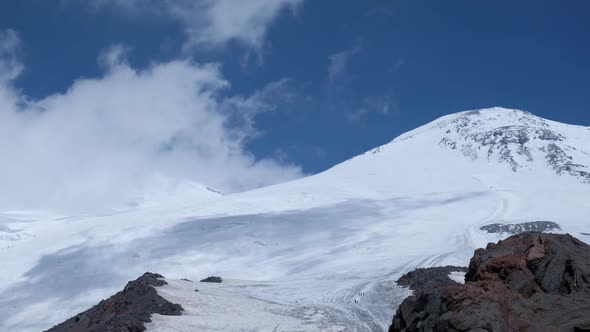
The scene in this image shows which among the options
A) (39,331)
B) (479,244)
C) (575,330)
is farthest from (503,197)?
(575,330)

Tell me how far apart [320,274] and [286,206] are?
1254 inches

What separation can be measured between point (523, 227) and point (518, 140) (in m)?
49.9

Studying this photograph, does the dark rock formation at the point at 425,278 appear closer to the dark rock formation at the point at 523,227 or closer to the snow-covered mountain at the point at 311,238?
the snow-covered mountain at the point at 311,238

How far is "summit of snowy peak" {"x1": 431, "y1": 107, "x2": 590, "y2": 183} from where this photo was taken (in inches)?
3423

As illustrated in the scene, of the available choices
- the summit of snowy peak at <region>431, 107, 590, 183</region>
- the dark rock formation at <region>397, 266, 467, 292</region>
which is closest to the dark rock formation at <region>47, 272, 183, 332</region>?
the dark rock formation at <region>397, 266, 467, 292</region>

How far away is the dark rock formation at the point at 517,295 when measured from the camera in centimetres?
1526

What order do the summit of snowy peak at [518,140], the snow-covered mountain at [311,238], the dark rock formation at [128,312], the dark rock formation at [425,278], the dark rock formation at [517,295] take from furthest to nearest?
the summit of snowy peak at [518,140], the dark rock formation at [425,278], the snow-covered mountain at [311,238], the dark rock formation at [128,312], the dark rock formation at [517,295]

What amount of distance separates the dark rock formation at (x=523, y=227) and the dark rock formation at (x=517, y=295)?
3383 cm

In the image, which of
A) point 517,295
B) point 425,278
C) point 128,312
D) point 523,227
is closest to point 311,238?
point 523,227

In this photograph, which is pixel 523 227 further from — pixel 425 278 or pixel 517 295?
pixel 517 295

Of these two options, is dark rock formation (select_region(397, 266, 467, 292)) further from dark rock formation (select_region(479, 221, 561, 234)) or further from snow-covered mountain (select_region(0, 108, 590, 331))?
dark rock formation (select_region(479, 221, 561, 234))

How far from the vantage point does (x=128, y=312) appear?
1015 inches

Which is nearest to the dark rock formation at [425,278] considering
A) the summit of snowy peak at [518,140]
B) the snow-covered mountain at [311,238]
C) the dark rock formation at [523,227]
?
the snow-covered mountain at [311,238]

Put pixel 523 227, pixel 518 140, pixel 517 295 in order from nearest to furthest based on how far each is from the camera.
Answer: pixel 517 295 < pixel 523 227 < pixel 518 140
